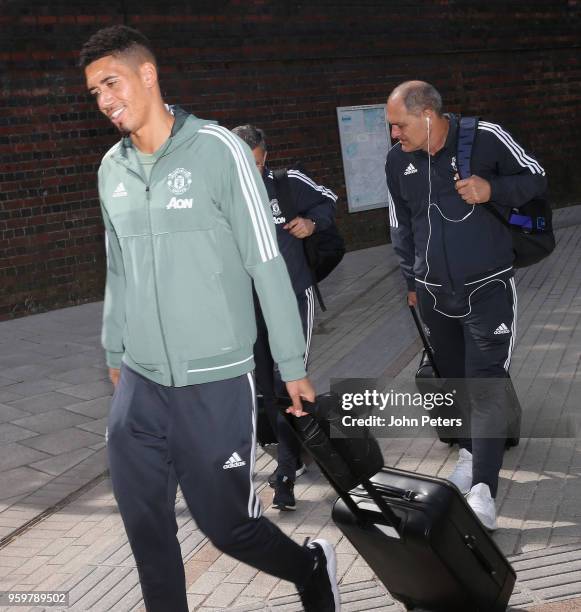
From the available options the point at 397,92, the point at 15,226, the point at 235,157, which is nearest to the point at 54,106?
the point at 15,226

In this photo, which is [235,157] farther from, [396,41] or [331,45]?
[396,41]

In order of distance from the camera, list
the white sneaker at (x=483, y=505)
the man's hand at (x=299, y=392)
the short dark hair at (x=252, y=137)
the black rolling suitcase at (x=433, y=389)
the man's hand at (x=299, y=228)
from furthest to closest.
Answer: the black rolling suitcase at (x=433, y=389)
the man's hand at (x=299, y=228)
the short dark hair at (x=252, y=137)
the white sneaker at (x=483, y=505)
the man's hand at (x=299, y=392)

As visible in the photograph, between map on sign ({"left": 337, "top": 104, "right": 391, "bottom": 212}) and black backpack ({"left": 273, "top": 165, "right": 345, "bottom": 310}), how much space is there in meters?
8.93

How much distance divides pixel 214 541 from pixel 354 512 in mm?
602

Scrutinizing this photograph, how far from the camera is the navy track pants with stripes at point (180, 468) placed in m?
3.23

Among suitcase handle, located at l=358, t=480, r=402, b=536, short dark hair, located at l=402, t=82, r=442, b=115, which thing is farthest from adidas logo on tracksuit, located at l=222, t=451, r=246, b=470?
short dark hair, located at l=402, t=82, r=442, b=115

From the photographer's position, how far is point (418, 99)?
467cm

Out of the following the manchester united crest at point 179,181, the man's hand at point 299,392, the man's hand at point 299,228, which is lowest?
the man's hand at point 299,392

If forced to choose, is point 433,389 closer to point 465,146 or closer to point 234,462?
point 465,146

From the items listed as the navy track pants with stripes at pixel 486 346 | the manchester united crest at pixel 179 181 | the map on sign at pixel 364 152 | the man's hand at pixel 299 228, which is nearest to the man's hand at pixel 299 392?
the manchester united crest at pixel 179 181

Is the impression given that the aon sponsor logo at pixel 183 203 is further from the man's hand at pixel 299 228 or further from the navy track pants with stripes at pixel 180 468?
the man's hand at pixel 299 228

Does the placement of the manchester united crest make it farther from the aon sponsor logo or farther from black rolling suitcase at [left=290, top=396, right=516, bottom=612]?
black rolling suitcase at [left=290, top=396, right=516, bottom=612]

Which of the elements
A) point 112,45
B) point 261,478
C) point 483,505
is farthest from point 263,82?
point 112,45

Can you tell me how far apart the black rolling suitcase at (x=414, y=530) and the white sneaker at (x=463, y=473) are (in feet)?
4.16
